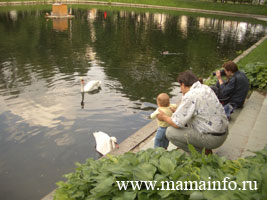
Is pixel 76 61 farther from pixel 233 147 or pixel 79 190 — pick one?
pixel 79 190

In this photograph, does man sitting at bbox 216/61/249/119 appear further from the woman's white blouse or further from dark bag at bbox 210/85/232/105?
the woman's white blouse

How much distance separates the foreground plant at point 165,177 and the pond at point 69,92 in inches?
103

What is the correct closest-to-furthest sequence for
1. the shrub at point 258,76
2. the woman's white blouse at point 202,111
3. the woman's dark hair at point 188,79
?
the woman's white blouse at point 202,111 → the woman's dark hair at point 188,79 → the shrub at point 258,76

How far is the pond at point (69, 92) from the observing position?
5.84 m

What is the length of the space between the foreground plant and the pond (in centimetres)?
262

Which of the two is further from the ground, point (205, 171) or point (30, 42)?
point (205, 171)

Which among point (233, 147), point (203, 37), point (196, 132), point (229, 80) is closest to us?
point (196, 132)

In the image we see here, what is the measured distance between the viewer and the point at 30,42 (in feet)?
58.3

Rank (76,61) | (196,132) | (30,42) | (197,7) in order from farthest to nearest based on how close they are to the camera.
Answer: (197,7) < (30,42) < (76,61) < (196,132)

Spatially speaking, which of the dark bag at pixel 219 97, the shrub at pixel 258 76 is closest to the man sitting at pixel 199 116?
the dark bag at pixel 219 97

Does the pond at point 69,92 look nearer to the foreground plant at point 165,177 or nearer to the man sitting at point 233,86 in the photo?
the man sitting at point 233,86

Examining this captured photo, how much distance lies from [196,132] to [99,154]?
9.14ft

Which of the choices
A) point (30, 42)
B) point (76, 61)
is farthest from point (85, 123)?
point (30, 42)

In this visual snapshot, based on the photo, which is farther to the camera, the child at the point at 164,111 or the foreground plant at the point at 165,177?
the child at the point at 164,111
